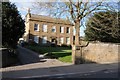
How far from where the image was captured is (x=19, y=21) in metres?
19.8

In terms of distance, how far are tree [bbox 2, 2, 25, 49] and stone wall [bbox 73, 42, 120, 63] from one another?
5.47 m

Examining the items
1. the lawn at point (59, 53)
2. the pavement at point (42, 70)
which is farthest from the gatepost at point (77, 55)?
the pavement at point (42, 70)

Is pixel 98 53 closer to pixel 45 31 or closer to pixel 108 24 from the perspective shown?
pixel 108 24

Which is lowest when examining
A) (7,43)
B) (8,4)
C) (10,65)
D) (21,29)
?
(10,65)

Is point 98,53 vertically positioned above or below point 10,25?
below

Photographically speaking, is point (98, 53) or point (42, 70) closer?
point (42, 70)

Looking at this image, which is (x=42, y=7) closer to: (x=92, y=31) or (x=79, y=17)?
(x=79, y=17)

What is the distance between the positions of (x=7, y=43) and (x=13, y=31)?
1176 mm

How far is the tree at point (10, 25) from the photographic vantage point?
61.1 ft

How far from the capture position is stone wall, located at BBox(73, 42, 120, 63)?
20.9 metres

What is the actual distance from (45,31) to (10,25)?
30.7 meters

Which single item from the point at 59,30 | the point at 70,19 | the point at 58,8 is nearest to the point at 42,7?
the point at 58,8

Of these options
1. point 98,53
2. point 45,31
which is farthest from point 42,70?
point 45,31

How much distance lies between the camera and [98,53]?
2191 centimetres
